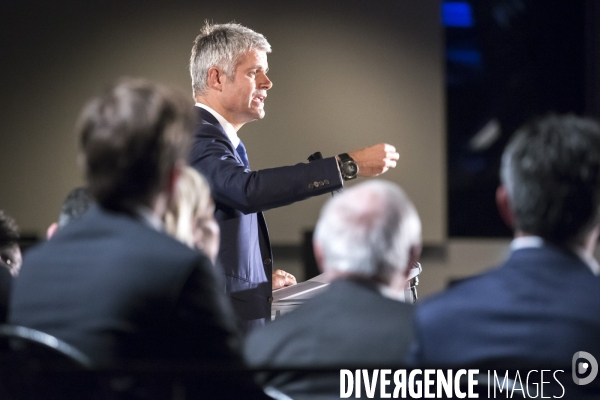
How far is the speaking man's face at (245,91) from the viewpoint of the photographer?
2457mm

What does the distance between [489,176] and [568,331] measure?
4.01 metres

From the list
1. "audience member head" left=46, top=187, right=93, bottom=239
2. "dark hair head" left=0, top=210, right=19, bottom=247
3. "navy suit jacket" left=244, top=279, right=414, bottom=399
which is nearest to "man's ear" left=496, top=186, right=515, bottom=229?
"navy suit jacket" left=244, top=279, right=414, bottom=399

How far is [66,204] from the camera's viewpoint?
1845 mm

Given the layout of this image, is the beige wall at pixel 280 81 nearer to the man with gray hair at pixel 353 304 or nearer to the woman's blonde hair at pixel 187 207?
the woman's blonde hair at pixel 187 207

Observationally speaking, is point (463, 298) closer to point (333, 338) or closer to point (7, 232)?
point (333, 338)

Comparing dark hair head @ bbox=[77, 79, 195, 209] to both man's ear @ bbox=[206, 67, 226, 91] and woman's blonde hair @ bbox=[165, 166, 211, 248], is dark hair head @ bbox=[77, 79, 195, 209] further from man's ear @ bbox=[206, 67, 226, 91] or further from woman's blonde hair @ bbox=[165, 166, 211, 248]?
man's ear @ bbox=[206, 67, 226, 91]

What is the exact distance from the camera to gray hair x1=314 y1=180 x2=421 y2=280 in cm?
113

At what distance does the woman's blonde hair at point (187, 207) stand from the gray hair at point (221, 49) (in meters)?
1.18

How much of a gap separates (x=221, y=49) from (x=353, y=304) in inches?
63.9

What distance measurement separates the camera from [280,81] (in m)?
4.46

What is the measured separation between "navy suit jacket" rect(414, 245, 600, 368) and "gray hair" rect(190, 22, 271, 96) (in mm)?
1590

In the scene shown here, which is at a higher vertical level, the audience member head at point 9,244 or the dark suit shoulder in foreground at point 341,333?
the audience member head at point 9,244

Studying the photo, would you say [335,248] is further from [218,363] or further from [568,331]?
[568,331]

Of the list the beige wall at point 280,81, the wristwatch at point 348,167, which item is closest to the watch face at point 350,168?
the wristwatch at point 348,167
